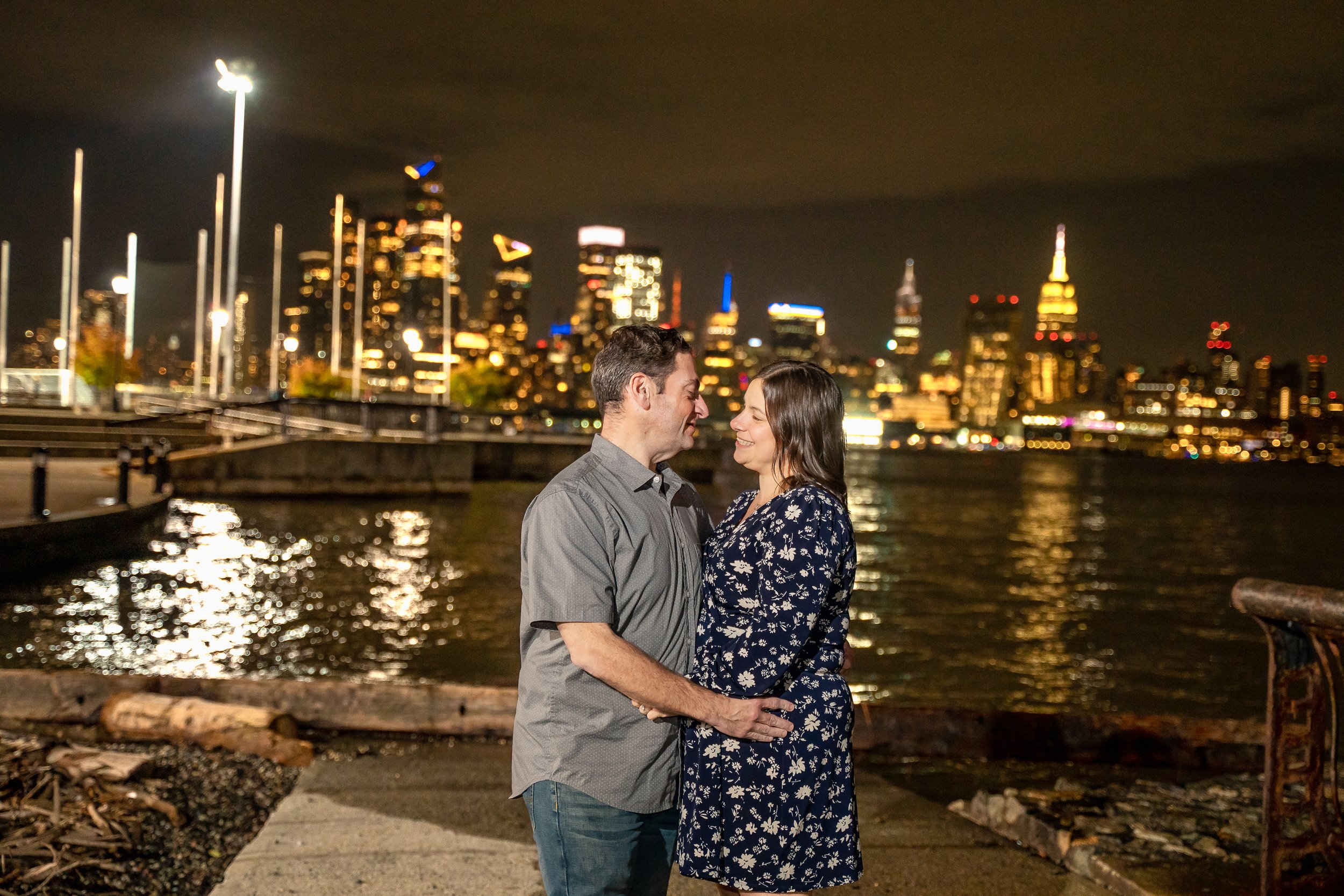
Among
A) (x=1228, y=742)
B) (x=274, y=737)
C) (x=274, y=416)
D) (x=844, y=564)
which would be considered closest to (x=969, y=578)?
(x=1228, y=742)

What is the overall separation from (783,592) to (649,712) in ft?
1.47

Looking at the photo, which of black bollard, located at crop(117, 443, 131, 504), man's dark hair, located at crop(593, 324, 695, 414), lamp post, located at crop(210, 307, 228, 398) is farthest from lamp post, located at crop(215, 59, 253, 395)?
man's dark hair, located at crop(593, 324, 695, 414)

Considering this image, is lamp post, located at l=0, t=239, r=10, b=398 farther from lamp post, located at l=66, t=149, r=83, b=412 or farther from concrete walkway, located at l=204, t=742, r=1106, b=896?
concrete walkway, located at l=204, t=742, r=1106, b=896

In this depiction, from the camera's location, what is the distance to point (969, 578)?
2512 cm

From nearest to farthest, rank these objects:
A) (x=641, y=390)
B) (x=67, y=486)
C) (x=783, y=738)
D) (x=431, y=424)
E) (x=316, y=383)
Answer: (x=783, y=738), (x=641, y=390), (x=67, y=486), (x=431, y=424), (x=316, y=383)

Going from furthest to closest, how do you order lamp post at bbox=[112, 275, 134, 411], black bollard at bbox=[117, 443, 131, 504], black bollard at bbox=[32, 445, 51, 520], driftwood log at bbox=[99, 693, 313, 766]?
lamp post at bbox=[112, 275, 134, 411] → black bollard at bbox=[117, 443, 131, 504] → black bollard at bbox=[32, 445, 51, 520] → driftwood log at bbox=[99, 693, 313, 766]

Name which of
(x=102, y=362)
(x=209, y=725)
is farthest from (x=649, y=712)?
(x=102, y=362)

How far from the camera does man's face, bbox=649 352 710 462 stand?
9.49 ft

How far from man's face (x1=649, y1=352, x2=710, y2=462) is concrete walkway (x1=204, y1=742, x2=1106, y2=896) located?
7.57ft

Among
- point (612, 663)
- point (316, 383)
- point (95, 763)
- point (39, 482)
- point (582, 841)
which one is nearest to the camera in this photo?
point (612, 663)

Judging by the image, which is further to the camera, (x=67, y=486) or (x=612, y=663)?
A: (x=67, y=486)

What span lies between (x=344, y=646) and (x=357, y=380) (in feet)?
180

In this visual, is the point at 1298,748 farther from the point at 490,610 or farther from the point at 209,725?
the point at 490,610

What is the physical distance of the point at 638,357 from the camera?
2.87 meters
